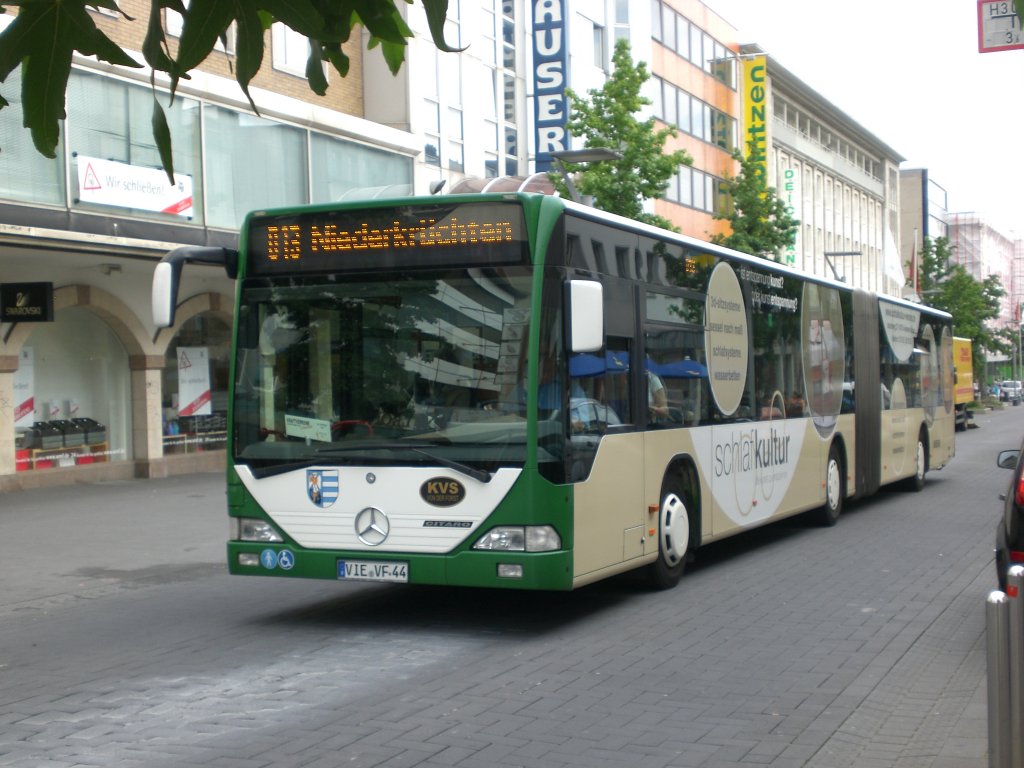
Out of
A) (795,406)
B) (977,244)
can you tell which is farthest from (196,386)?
(977,244)

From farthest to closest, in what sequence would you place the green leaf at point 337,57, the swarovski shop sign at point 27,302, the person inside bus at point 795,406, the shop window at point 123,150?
the swarovski shop sign at point 27,302
the shop window at point 123,150
the person inside bus at point 795,406
the green leaf at point 337,57

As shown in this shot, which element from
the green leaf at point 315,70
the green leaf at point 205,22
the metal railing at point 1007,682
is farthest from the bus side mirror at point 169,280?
the metal railing at point 1007,682

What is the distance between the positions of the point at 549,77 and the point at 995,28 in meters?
28.9

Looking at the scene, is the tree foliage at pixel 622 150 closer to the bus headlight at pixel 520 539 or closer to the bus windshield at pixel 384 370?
the bus windshield at pixel 384 370

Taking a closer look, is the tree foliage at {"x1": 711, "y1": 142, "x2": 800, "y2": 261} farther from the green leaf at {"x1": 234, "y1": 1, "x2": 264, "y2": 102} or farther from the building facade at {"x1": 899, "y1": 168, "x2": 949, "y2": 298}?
the building facade at {"x1": 899, "y1": 168, "x2": 949, "y2": 298}

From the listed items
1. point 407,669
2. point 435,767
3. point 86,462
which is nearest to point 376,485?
point 407,669

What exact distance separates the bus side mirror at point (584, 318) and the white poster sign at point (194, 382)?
1817 cm

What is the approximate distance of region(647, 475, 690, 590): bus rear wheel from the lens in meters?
10.6

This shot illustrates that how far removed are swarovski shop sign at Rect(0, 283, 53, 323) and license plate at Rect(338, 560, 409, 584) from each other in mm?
13452

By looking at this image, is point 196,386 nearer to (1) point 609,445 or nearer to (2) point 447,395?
(1) point 609,445

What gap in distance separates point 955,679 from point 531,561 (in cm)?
265

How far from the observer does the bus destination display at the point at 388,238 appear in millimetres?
8836

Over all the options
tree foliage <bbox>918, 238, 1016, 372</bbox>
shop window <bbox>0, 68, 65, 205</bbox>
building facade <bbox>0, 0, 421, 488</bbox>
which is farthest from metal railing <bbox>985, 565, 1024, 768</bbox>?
tree foliage <bbox>918, 238, 1016, 372</bbox>

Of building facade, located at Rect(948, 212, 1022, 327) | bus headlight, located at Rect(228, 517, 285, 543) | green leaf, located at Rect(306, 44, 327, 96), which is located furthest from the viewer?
building facade, located at Rect(948, 212, 1022, 327)
